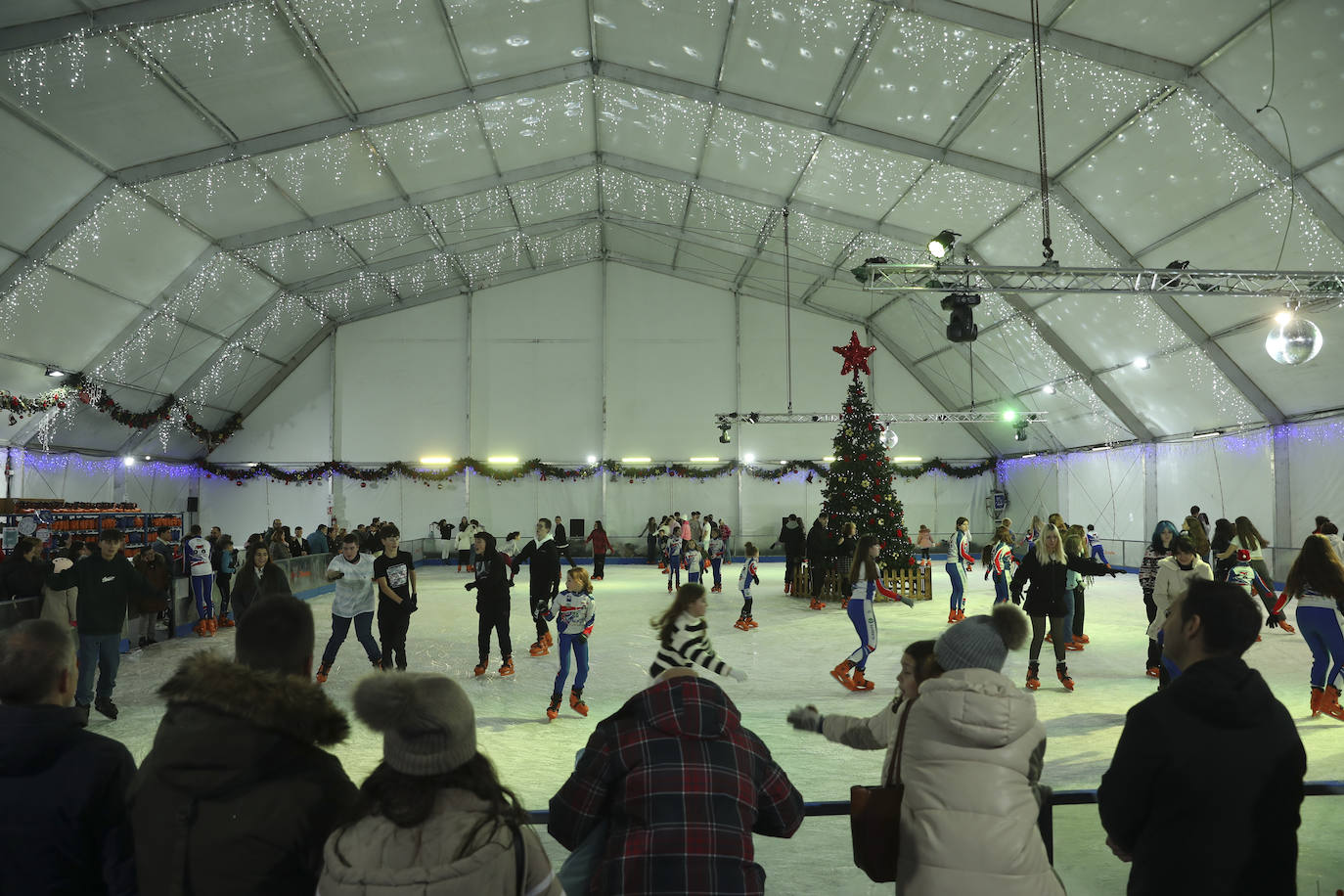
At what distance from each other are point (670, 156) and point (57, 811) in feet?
49.8

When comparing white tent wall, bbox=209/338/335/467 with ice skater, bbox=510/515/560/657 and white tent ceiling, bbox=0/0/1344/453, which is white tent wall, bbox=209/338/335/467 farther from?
ice skater, bbox=510/515/560/657

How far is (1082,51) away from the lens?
376 inches

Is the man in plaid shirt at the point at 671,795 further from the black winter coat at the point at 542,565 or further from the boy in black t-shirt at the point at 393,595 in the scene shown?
the black winter coat at the point at 542,565

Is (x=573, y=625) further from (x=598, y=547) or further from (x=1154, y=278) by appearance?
(x=598, y=547)

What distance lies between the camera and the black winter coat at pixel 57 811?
5.56 feet

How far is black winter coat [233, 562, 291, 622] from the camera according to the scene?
7.66 meters

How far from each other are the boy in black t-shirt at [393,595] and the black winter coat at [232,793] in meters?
5.42

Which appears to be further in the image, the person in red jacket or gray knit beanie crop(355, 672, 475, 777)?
→ the person in red jacket

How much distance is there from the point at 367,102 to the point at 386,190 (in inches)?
125

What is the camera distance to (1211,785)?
5.79ft

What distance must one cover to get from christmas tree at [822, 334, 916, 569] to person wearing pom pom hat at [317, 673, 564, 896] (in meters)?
12.5

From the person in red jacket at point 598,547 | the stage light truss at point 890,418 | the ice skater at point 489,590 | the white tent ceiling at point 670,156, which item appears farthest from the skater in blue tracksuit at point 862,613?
the stage light truss at point 890,418

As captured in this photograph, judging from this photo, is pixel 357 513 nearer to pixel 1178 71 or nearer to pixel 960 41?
pixel 960 41

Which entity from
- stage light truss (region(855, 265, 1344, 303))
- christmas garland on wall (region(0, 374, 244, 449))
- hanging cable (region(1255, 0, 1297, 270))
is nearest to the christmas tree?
stage light truss (region(855, 265, 1344, 303))
